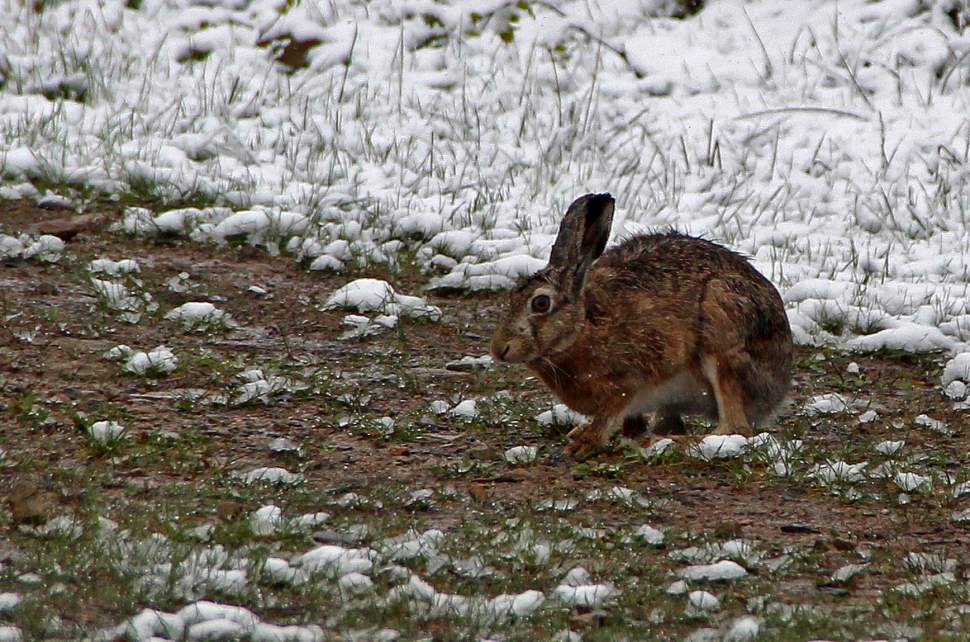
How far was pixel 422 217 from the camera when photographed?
10258 mm

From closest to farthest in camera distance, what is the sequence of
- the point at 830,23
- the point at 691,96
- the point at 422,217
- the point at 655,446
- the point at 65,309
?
the point at 655,446 → the point at 65,309 → the point at 422,217 → the point at 691,96 → the point at 830,23

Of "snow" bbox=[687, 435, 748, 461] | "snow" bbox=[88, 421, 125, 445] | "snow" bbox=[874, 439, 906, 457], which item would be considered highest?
"snow" bbox=[687, 435, 748, 461]

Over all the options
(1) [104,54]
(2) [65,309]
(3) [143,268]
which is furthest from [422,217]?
(1) [104,54]

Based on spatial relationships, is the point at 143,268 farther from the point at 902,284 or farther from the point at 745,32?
the point at 745,32

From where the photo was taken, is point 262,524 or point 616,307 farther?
point 616,307

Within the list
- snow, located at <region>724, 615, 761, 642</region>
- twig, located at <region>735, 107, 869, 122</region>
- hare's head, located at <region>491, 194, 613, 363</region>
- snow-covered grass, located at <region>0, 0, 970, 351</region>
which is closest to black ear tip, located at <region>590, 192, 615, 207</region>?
hare's head, located at <region>491, 194, 613, 363</region>

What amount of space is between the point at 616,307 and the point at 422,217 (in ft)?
11.7

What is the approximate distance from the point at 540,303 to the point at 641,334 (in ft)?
1.75

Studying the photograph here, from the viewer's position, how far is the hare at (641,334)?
22.0 feet

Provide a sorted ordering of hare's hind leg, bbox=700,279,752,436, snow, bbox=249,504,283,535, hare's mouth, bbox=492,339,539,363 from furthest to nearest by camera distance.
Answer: hare's hind leg, bbox=700,279,752,436 < hare's mouth, bbox=492,339,539,363 < snow, bbox=249,504,283,535

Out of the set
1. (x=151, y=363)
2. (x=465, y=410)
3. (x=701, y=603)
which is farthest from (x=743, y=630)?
(x=151, y=363)

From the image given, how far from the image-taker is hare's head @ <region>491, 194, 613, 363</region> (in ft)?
21.6

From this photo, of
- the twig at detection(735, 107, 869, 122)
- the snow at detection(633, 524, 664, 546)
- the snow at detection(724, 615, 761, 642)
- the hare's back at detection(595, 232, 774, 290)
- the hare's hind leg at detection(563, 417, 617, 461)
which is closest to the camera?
the snow at detection(724, 615, 761, 642)

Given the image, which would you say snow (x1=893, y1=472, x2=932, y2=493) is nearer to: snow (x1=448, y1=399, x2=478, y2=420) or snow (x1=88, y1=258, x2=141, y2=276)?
snow (x1=448, y1=399, x2=478, y2=420)
